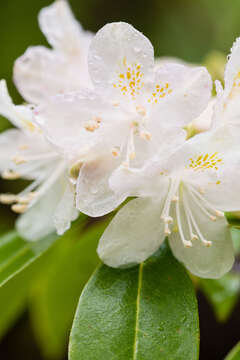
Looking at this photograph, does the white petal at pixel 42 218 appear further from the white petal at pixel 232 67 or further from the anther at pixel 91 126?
the white petal at pixel 232 67

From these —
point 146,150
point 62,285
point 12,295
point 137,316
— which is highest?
point 146,150

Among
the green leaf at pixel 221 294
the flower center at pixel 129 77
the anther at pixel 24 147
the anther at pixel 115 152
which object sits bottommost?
the green leaf at pixel 221 294

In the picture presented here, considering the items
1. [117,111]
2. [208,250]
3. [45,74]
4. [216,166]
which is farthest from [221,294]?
[45,74]

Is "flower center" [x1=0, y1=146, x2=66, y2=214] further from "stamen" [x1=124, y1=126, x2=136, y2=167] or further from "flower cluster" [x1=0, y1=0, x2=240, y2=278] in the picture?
"stamen" [x1=124, y1=126, x2=136, y2=167]

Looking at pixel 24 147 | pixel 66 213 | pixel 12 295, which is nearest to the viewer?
pixel 66 213

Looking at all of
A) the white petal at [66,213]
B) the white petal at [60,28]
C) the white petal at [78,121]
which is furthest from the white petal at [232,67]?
the white petal at [60,28]

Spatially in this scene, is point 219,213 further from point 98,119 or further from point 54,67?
point 54,67

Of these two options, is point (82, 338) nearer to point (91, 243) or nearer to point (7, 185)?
point (91, 243)

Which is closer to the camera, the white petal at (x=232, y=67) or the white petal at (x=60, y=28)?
the white petal at (x=232, y=67)
